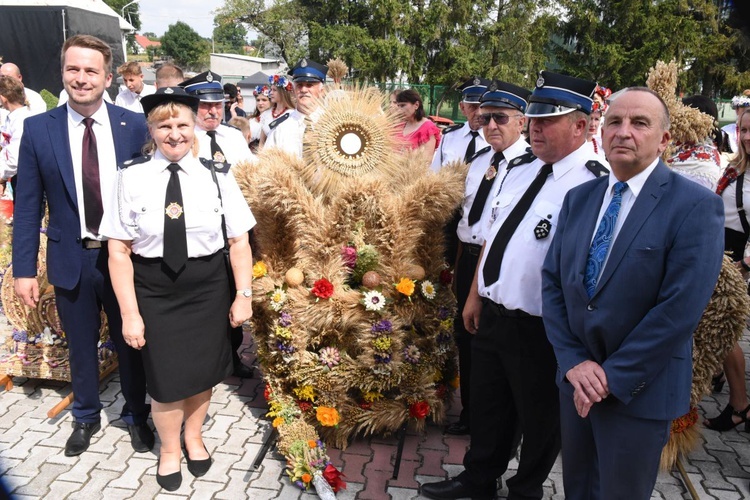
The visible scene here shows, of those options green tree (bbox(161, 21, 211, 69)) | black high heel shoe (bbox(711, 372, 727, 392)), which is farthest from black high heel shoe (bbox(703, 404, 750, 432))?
green tree (bbox(161, 21, 211, 69))

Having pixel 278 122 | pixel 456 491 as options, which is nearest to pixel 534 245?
pixel 456 491

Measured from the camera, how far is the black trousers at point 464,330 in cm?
363

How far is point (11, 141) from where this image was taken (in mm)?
5625

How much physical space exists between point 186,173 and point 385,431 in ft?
6.31

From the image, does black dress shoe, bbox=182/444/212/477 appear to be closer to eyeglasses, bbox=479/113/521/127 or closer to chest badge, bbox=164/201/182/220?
chest badge, bbox=164/201/182/220

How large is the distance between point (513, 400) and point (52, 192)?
270cm

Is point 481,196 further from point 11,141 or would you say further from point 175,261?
point 11,141

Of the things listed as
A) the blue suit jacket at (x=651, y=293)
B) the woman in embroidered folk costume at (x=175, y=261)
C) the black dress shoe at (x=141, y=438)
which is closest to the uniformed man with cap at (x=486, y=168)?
the blue suit jacket at (x=651, y=293)

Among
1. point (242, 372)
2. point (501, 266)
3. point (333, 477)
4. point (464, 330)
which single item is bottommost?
point (242, 372)

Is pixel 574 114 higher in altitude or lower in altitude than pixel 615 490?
higher

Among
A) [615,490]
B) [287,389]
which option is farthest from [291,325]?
[615,490]

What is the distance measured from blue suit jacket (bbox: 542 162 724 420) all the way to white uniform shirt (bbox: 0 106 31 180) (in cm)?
457

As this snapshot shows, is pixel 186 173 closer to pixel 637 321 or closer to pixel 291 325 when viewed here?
pixel 291 325

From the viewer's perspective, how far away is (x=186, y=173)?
2920 millimetres
